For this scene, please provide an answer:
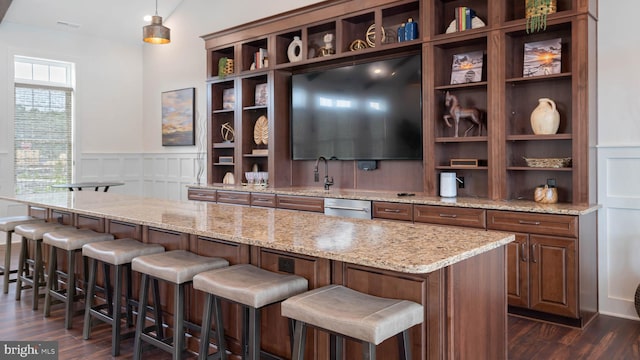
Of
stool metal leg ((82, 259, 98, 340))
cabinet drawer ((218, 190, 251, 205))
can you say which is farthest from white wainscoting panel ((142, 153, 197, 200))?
stool metal leg ((82, 259, 98, 340))

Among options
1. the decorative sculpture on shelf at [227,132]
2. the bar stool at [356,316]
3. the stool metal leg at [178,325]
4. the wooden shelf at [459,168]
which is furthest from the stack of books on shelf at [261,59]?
the bar stool at [356,316]

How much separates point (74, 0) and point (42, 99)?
5.28 ft

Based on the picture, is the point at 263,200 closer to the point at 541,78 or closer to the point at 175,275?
the point at 175,275

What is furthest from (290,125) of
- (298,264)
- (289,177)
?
(298,264)

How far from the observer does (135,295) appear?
346cm

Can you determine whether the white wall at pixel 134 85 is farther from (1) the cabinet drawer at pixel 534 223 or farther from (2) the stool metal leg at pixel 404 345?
(2) the stool metal leg at pixel 404 345

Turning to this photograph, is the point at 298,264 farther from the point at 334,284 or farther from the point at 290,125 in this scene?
the point at 290,125

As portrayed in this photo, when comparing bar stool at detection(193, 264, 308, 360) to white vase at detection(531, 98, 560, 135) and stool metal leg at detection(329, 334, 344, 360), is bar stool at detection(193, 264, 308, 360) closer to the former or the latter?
stool metal leg at detection(329, 334, 344, 360)

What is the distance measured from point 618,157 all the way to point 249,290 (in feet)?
10.2

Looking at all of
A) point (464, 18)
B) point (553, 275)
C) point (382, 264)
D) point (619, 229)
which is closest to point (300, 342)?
point (382, 264)

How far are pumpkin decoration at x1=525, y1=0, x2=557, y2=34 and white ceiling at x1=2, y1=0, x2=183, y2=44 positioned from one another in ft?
18.3

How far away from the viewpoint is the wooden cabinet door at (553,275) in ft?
11.0

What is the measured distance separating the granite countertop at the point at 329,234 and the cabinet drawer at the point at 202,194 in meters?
2.52

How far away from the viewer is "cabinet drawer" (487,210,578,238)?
3340 mm
